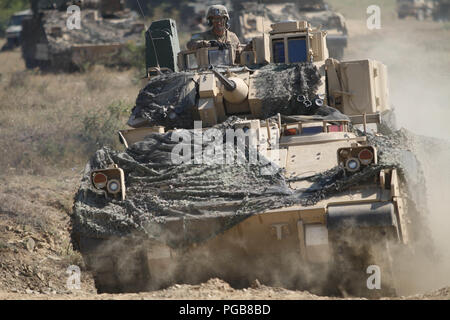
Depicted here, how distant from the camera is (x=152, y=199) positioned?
31.2ft

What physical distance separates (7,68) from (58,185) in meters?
19.8

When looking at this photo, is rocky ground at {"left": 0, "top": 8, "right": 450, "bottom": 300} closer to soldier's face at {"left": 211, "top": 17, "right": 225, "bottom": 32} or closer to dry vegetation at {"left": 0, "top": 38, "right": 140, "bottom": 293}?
dry vegetation at {"left": 0, "top": 38, "right": 140, "bottom": 293}

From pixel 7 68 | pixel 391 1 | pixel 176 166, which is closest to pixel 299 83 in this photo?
pixel 176 166

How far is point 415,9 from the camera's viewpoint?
4488 centimetres

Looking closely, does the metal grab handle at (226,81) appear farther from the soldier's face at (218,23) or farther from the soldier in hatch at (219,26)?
the soldier's face at (218,23)

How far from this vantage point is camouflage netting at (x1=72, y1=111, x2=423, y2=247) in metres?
9.16

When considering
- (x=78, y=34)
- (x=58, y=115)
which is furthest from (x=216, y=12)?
(x=78, y=34)

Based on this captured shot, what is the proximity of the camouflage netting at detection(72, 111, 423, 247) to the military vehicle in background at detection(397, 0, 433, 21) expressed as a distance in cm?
3594

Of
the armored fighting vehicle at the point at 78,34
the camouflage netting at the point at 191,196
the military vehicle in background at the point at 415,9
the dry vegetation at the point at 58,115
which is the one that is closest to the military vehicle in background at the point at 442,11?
the military vehicle in background at the point at 415,9

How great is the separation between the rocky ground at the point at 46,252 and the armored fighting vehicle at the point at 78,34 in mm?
12584

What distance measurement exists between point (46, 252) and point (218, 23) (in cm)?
484

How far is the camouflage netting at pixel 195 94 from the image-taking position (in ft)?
39.1

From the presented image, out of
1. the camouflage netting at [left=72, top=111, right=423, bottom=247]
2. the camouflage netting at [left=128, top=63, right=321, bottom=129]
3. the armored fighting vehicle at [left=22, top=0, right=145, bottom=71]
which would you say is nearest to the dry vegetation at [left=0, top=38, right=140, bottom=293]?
the armored fighting vehicle at [left=22, top=0, right=145, bottom=71]
